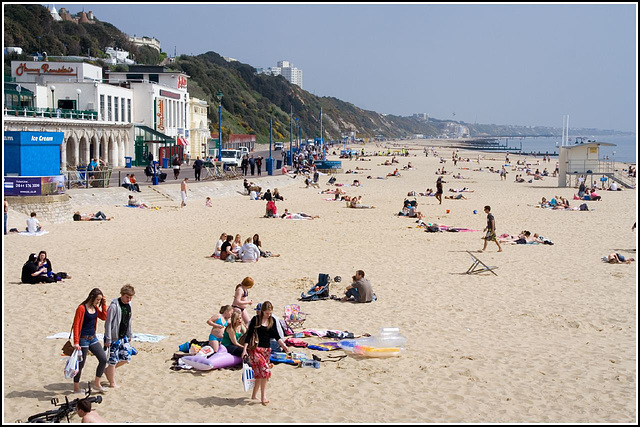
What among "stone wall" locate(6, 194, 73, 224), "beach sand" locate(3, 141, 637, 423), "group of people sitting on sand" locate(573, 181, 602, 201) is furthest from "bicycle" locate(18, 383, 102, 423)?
"group of people sitting on sand" locate(573, 181, 602, 201)

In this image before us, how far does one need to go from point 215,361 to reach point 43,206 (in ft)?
47.2

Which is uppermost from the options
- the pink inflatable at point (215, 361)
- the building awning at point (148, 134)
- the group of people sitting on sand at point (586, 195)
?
the building awning at point (148, 134)

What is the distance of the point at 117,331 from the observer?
745 cm

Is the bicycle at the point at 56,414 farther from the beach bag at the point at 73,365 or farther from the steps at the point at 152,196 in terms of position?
the steps at the point at 152,196

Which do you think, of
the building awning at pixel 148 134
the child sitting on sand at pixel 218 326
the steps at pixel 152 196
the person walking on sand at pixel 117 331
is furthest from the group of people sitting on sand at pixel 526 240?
the building awning at pixel 148 134

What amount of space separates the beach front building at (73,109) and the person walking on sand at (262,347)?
86.7ft

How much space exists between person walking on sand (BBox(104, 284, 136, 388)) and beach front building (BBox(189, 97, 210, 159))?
51650mm

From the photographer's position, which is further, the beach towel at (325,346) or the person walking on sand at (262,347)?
the beach towel at (325,346)

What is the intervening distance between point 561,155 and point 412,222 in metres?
19.3

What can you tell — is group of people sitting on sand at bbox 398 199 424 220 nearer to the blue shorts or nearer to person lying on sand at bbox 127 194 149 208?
person lying on sand at bbox 127 194 149 208

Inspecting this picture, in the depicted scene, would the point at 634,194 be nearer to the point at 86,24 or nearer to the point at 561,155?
the point at 561,155

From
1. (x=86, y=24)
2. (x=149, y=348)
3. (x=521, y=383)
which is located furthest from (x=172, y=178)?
(x=86, y=24)

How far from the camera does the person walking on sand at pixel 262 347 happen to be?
23.5 feet

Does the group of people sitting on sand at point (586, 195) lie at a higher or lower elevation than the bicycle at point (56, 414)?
higher
